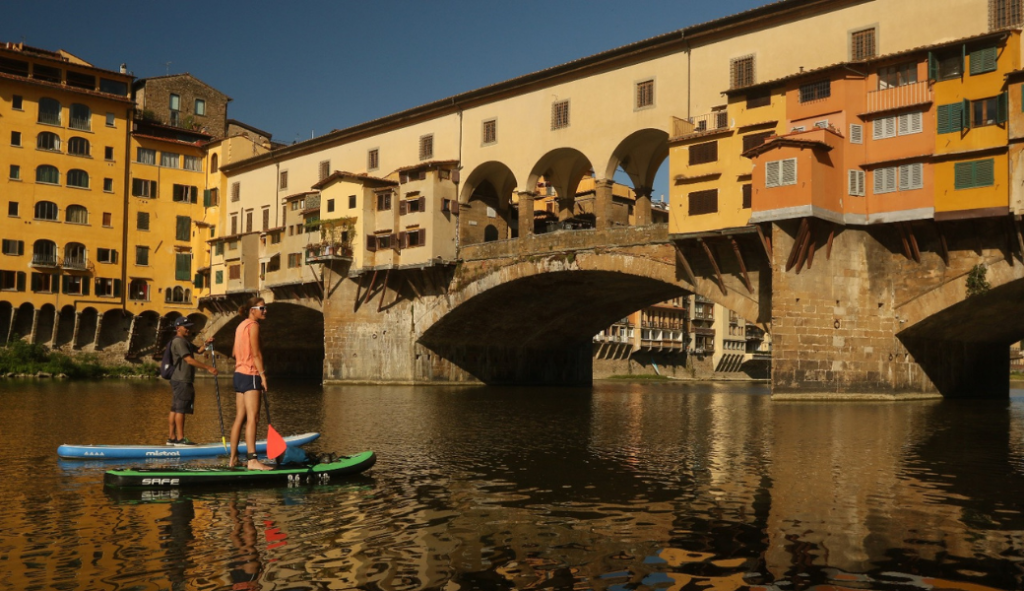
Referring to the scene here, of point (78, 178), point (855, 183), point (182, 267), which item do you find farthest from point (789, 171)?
point (78, 178)

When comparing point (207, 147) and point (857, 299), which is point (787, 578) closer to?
point (857, 299)

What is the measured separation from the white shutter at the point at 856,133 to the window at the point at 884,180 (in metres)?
1.40

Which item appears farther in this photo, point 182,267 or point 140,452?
point 182,267

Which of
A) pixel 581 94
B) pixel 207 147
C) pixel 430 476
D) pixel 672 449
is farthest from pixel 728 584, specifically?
pixel 207 147

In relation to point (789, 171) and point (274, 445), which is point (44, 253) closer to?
point (789, 171)

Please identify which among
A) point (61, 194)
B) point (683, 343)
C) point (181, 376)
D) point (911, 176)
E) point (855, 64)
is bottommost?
point (181, 376)

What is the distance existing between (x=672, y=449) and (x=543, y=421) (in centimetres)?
880

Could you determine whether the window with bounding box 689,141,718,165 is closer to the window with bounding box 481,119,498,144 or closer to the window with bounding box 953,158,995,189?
the window with bounding box 953,158,995,189

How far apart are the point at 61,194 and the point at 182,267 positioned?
11.1 metres

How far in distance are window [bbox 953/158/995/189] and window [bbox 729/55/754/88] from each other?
1008cm

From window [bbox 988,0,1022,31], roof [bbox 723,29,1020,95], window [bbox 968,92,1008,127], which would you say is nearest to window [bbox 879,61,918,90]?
roof [bbox 723,29,1020,95]

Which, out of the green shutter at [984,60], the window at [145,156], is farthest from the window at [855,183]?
the window at [145,156]

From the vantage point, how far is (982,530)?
400 inches

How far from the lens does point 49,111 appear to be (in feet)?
237
